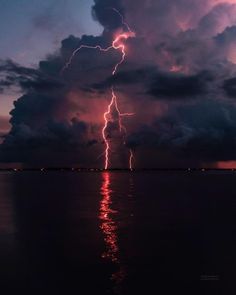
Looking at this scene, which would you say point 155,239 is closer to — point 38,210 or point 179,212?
point 179,212

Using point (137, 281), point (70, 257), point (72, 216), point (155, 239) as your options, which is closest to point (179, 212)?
point (72, 216)

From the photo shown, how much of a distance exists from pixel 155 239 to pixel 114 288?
1412 cm

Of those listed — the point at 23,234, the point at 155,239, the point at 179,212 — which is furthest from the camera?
the point at 179,212

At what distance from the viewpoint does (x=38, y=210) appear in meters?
62.0

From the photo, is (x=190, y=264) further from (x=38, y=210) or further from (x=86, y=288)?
(x=38, y=210)

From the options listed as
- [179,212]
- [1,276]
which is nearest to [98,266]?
[1,276]

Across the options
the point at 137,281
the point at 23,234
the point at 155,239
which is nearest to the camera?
the point at 137,281

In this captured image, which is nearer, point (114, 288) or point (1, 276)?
point (114, 288)

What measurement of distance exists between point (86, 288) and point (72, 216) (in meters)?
31.1

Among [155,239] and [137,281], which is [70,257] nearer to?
[137,281]

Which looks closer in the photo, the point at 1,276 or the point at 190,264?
the point at 1,276

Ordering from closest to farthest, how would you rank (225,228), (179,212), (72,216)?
(225,228), (72,216), (179,212)

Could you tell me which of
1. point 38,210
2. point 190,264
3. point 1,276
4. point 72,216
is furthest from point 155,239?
point 38,210

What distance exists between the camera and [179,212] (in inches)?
2304
